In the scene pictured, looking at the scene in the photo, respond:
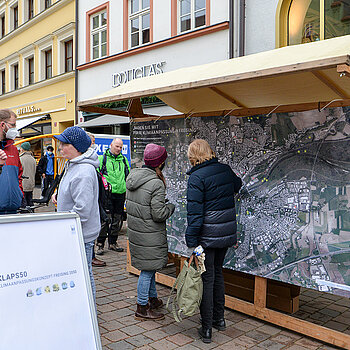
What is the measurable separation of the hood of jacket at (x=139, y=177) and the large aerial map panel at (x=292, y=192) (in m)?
0.91

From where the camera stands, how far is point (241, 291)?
4438 mm

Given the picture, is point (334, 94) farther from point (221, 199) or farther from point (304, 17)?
point (304, 17)

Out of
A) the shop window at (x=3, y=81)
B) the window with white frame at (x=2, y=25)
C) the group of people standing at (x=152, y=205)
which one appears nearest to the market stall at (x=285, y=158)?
the group of people standing at (x=152, y=205)

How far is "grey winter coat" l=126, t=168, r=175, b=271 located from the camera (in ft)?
12.4

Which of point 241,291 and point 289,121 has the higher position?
point 289,121

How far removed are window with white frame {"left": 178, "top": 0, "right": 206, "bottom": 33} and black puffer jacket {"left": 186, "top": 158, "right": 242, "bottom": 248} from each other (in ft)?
25.9

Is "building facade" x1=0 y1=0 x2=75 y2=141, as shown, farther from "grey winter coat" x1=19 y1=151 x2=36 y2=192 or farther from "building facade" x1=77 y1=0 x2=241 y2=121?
"grey winter coat" x1=19 y1=151 x2=36 y2=192

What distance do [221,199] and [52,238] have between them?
5.14ft

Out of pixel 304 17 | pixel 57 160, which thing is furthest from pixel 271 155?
pixel 57 160

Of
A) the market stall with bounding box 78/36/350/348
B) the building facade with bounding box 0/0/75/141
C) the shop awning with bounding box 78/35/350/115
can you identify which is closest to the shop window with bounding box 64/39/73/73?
the building facade with bounding box 0/0/75/141

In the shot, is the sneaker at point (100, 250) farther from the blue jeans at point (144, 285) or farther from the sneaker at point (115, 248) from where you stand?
the blue jeans at point (144, 285)

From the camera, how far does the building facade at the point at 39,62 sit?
16.2 m

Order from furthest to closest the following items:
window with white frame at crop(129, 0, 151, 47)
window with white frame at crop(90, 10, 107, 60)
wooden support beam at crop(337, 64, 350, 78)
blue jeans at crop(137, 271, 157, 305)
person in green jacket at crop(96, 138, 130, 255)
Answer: window with white frame at crop(90, 10, 107, 60) → window with white frame at crop(129, 0, 151, 47) → person in green jacket at crop(96, 138, 130, 255) → blue jeans at crop(137, 271, 157, 305) → wooden support beam at crop(337, 64, 350, 78)

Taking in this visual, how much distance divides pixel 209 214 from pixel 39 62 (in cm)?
1711
